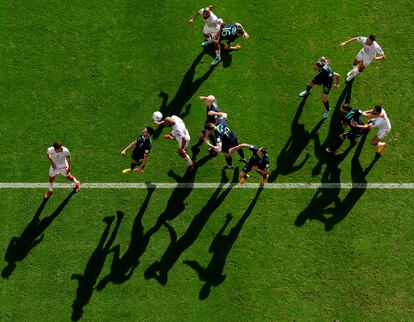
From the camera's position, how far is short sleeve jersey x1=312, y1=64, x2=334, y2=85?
13598mm

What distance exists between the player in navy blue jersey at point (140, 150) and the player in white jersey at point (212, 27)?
3.73 metres

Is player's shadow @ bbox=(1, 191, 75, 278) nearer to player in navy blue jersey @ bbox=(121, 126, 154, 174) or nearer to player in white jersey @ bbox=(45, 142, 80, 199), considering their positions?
Result: player in white jersey @ bbox=(45, 142, 80, 199)

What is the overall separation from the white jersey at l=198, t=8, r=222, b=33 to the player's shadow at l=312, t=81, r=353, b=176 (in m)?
4.15

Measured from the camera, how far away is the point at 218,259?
1294cm

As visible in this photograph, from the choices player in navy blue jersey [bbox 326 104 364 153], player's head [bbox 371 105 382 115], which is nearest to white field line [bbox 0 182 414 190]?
player in navy blue jersey [bbox 326 104 364 153]

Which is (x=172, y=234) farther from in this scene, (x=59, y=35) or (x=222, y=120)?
(x=59, y=35)

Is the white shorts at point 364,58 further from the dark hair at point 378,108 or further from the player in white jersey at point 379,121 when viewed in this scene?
the dark hair at point 378,108

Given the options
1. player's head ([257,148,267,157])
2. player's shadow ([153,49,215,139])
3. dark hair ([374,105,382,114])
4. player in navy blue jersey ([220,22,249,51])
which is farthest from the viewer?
player in navy blue jersey ([220,22,249,51])

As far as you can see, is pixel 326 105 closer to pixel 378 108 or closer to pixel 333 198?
pixel 378 108

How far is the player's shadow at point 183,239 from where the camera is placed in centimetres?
1280

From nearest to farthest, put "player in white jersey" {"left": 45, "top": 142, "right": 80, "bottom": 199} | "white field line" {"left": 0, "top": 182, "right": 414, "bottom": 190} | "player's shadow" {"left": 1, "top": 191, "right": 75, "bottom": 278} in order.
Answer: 1. "player in white jersey" {"left": 45, "top": 142, "right": 80, "bottom": 199}
2. "player's shadow" {"left": 1, "top": 191, "right": 75, "bottom": 278}
3. "white field line" {"left": 0, "top": 182, "right": 414, "bottom": 190}

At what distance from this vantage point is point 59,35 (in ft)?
49.9

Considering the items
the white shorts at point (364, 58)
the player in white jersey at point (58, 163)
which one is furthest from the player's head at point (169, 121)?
the white shorts at point (364, 58)

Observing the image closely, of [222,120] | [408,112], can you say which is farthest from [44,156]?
[408,112]
